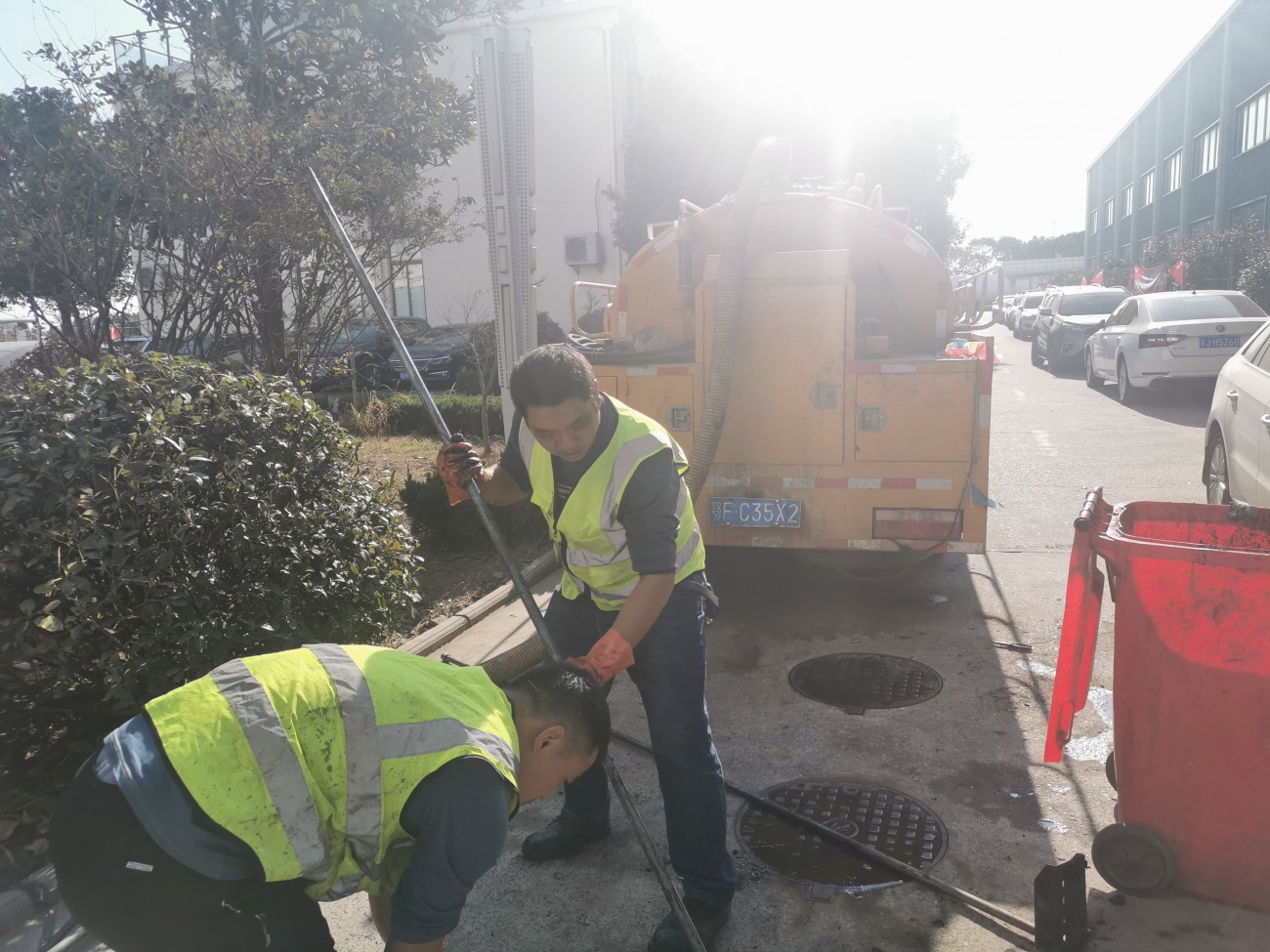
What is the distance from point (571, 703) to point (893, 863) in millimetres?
1568

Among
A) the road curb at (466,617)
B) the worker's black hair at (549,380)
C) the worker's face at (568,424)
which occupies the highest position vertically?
the worker's black hair at (549,380)

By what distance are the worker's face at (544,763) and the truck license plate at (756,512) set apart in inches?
130

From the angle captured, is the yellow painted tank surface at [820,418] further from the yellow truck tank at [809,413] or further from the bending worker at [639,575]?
the bending worker at [639,575]

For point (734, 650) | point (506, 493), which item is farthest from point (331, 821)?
point (734, 650)

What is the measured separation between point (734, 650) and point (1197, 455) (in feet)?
21.1

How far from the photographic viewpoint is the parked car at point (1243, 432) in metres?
5.36

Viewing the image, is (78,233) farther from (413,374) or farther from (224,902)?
(224,902)

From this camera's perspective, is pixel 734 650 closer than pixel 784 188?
Yes

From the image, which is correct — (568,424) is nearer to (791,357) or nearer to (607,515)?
(607,515)

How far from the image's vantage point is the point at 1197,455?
9117mm

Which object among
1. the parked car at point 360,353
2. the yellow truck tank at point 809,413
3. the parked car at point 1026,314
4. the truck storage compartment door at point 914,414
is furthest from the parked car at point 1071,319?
the truck storage compartment door at point 914,414

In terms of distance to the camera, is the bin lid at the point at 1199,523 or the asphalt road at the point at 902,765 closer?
the asphalt road at the point at 902,765

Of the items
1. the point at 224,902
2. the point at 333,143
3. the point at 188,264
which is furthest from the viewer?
the point at 333,143

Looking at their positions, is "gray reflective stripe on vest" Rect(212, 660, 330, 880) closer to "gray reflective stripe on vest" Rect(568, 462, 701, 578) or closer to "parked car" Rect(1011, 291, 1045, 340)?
"gray reflective stripe on vest" Rect(568, 462, 701, 578)
